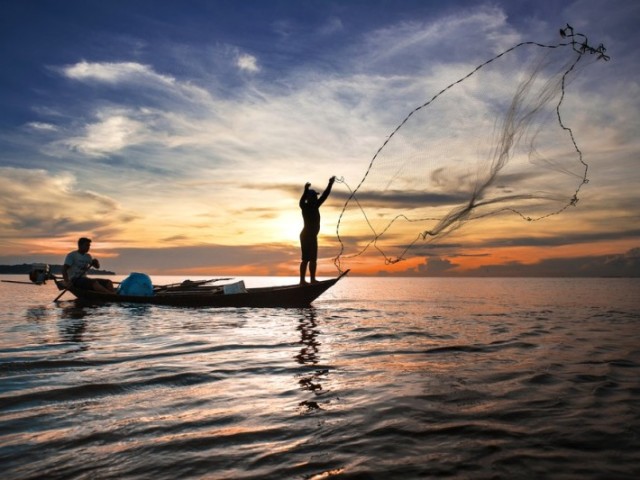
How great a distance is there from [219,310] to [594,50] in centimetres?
1577

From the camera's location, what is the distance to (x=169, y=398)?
5465 mm

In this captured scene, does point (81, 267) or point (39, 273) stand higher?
point (81, 267)

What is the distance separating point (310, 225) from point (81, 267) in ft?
35.6

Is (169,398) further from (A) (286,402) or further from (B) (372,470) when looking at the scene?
(B) (372,470)

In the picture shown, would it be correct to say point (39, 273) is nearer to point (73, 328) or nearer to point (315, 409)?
point (73, 328)

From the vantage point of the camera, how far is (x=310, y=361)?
789 centimetres

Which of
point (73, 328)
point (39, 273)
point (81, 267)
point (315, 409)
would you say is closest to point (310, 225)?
point (73, 328)

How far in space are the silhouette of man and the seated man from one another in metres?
9.24

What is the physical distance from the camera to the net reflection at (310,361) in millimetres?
5564

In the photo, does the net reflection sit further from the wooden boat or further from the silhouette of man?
the wooden boat

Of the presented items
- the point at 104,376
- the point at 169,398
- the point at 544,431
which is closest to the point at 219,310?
the point at 104,376

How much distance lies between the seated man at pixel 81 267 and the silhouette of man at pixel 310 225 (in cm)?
924

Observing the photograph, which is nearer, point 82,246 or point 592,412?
point 592,412

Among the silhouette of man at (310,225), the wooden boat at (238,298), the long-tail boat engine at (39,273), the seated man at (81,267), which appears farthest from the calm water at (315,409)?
the long-tail boat engine at (39,273)
